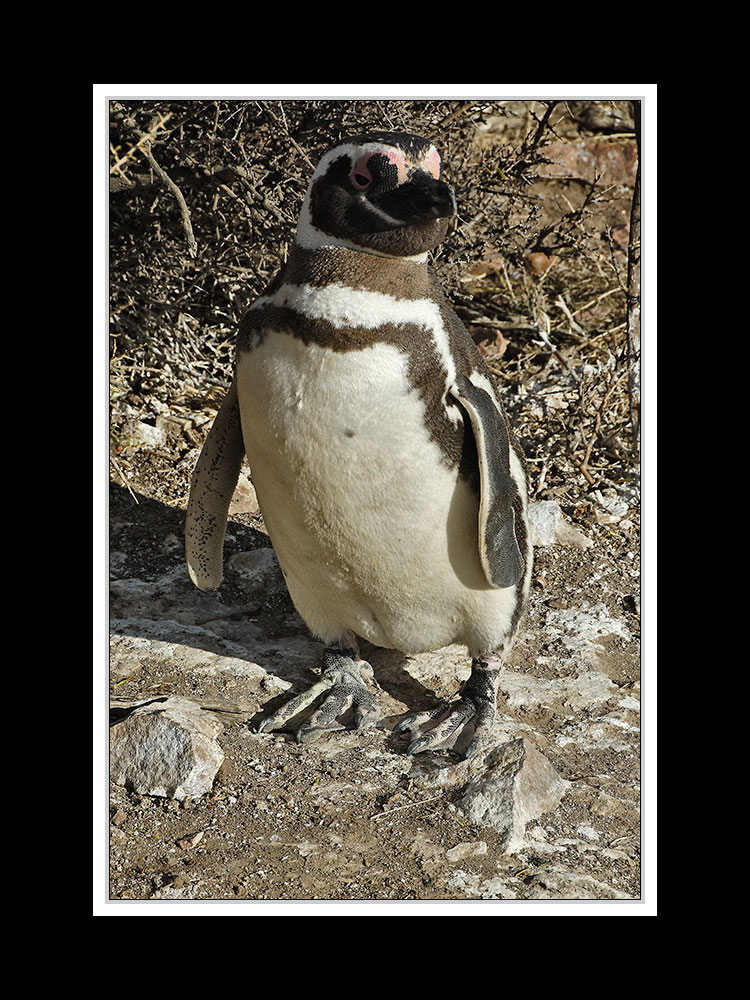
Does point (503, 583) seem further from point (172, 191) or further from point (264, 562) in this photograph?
point (172, 191)

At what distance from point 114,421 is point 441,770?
1829mm

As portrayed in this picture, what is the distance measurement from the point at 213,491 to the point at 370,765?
0.73 metres

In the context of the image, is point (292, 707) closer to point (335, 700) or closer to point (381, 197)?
point (335, 700)

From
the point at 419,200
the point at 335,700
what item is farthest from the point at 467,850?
the point at 419,200

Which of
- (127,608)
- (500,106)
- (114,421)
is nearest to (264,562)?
(127,608)

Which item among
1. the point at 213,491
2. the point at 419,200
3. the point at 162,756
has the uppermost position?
the point at 419,200

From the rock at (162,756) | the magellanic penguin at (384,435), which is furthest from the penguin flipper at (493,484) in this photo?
the rock at (162,756)

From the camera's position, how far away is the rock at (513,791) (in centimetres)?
198

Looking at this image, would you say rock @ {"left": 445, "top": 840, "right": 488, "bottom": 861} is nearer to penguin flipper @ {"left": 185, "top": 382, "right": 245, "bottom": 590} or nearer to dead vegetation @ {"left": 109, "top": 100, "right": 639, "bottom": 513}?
penguin flipper @ {"left": 185, "top": 382, "right": 245, "bottom": 590}

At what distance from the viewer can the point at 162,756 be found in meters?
2.06

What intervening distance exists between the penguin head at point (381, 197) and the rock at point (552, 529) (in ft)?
4.55

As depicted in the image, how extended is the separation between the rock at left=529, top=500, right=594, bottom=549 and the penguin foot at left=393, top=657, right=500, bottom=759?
0.87 meters

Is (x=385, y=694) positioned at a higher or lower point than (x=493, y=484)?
lower

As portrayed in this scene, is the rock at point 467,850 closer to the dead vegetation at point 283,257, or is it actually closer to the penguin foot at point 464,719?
the penguin foot at point 464,719
